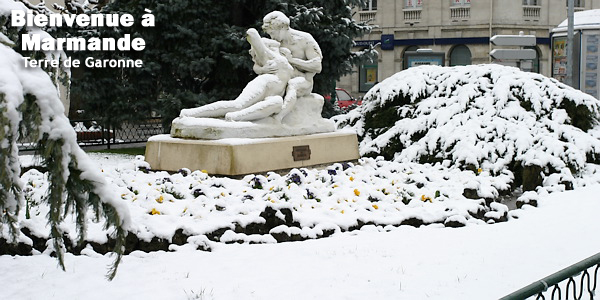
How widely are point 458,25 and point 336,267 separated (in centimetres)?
3326

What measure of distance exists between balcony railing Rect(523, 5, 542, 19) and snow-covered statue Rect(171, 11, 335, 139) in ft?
92.1

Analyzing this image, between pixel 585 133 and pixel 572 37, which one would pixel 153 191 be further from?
pixel 572 37

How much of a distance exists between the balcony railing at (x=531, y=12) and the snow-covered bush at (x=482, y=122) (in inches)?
991

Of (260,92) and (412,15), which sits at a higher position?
(412,15)

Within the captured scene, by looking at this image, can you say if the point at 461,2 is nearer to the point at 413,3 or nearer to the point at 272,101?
the point at 413,3

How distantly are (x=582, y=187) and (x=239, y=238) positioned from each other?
5.68 metres

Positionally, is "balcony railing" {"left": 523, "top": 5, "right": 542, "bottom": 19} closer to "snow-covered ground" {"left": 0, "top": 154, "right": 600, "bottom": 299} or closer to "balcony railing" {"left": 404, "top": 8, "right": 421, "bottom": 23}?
"balcony railing" {"left": 404, "top": 8, "right": 421, "bottom": 23}

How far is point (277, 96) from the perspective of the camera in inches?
417

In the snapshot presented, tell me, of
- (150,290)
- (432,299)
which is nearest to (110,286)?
(150,290)

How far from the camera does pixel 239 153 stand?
31.8 ft

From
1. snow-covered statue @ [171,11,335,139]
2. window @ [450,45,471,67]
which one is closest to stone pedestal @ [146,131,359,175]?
snow-covered statue @ [171,11,335,139]

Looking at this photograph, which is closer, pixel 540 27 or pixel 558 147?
pixel 558 147

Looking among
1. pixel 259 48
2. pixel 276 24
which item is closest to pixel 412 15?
pixel 276 24

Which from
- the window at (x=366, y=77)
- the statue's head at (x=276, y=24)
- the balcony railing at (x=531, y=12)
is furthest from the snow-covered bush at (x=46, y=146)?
the window at (x=366, y=77)
